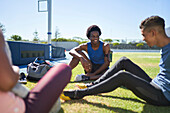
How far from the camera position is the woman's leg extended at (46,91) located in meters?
0.89

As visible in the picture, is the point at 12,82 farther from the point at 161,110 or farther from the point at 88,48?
the point at 88,48

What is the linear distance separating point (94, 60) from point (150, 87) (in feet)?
6.02

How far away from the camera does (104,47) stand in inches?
128

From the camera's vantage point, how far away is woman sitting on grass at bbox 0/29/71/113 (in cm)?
71

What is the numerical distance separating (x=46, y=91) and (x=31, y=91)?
10cm

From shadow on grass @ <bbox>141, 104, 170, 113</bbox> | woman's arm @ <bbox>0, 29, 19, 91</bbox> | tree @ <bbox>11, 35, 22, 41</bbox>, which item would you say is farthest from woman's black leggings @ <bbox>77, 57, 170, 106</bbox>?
tree @ <bbox>11, 35, 22, 41</bbox>

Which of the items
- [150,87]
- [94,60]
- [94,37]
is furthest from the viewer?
[94,60]

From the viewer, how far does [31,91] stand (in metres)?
0.94

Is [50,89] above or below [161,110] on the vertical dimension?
above

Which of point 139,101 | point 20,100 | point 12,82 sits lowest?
point 139,101

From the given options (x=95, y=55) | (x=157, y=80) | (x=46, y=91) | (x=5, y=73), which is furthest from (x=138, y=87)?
(x=95, y=55)

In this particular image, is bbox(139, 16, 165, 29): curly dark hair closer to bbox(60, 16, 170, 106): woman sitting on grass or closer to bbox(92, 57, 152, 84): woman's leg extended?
bbox(60, 16, 170, 106): woman sitting on grass

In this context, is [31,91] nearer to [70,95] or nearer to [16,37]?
[70,95]

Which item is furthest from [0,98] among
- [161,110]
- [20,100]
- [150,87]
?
[161,110]
